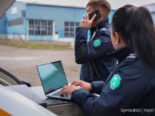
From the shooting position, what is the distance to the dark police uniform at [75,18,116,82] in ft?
6.53

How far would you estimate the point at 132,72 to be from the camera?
1.30 metres

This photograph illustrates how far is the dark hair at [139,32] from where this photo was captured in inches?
52.0

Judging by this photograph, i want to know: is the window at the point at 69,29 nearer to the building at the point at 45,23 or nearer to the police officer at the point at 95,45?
the building at the point at 45,23

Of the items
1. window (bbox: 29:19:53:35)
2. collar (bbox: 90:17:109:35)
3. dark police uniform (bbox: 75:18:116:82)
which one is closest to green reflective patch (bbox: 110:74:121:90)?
dark police uniform (bbox: 75:18:116:82)

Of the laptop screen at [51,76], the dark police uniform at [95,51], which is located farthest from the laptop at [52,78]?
the dark police uniform at [95,51]

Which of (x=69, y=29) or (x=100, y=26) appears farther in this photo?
(x=69, y=29)

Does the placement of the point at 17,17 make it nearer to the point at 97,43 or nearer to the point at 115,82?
the point at 97,43

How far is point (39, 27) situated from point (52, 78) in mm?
29423

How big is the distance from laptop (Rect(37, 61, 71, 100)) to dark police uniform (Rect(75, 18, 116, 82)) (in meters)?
0.25

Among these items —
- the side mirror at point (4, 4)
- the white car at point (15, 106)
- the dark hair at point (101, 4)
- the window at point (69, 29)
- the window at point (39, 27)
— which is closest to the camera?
the white car at point (15, 106)

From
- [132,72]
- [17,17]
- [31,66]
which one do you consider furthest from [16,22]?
[132,72]

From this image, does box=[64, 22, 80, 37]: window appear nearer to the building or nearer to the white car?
the building

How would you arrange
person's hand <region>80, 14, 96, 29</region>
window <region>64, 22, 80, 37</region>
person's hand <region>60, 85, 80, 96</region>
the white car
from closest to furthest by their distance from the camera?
the white car < person's hand <region>60, 85, 80, 96</region> < person's hand <region>80, 14, 96, 29</region> < window <region>64, 22, 80, 37</region>

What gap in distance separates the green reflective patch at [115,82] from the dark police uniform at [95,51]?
0.64m
